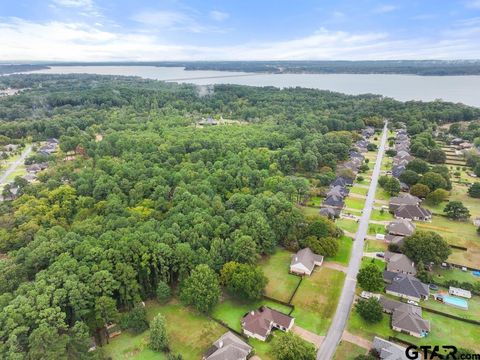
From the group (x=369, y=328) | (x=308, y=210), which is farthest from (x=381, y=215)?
(x=369, y=328)

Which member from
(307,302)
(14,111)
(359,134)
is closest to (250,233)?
(307,302)

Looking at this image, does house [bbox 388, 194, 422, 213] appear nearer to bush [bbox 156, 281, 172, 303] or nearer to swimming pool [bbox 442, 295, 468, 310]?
swimming pool [bbox 442, 295, 468, 310]

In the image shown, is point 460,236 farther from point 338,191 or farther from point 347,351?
point 347,351

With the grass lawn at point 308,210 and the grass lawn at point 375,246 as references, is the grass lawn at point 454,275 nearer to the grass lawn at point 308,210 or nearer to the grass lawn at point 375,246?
the grass lawn at point 375,246

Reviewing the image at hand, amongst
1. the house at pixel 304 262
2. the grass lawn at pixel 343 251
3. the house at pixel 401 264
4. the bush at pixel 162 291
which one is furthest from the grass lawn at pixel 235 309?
the house at pixel 401 264

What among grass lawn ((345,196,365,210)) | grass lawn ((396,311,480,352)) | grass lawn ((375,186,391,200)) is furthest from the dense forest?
grass lawn ((396,311,480,352))
